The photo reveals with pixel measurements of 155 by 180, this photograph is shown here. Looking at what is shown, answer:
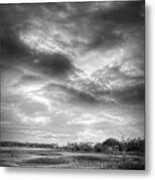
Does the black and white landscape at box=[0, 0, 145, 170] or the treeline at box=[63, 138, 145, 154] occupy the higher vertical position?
the black and white landscape at box=[0, 0, 145, 170]

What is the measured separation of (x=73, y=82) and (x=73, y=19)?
1.22ft

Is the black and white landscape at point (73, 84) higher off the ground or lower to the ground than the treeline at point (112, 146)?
higher

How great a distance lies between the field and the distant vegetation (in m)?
0.02

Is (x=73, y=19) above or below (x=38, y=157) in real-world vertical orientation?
above

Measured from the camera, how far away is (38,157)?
2537mm

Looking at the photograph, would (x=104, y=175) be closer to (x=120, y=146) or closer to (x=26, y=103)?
(x=120, y=146)

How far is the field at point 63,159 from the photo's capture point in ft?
8.13

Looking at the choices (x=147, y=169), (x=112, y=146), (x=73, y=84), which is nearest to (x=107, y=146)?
(x=112, y=146)

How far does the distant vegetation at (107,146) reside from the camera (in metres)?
2.47

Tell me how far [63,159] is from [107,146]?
0.27 metres

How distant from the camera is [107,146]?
8.19ft

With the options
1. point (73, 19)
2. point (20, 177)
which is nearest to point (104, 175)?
point (20, 177)

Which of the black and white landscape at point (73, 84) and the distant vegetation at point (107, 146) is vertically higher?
the black and white landscape at point (73, 84)

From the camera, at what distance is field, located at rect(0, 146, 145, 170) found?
97.6 inches
